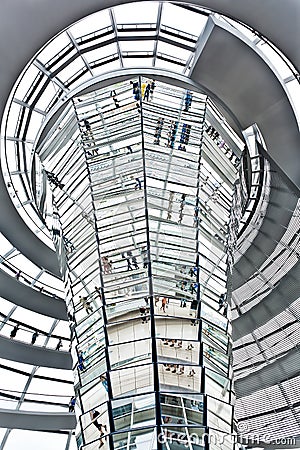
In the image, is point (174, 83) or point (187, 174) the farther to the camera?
point (174, 83)

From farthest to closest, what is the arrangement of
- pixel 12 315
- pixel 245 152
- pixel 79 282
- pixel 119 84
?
pixel 12 315, pixel 245 152, pixel 119 84, pixel 79 282

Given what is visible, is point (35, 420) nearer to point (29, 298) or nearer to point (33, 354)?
point (33, 354)

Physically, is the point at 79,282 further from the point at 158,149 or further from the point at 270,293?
the point at 270,293

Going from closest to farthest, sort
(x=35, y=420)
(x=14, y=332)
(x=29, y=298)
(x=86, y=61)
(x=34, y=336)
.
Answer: (x=86, y=61)
(x=35, y=420)
(x=29, y=298)
(x=14, y=332)
(x=34, y=336)

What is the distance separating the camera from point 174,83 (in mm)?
14391

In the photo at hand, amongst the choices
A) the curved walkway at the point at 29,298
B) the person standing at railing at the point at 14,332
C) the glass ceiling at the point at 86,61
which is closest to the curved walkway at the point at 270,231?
the glass ceiling at the point at 86,61

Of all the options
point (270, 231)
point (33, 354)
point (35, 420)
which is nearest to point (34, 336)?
point (33, 354)

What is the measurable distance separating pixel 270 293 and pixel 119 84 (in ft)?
26.7

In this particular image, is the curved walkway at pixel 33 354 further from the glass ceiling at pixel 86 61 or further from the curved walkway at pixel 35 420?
the glass ceiling at pixel 86 61

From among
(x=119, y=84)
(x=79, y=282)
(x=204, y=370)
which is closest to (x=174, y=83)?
(x=119, y=84)

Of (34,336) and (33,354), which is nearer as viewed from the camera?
(33,354)

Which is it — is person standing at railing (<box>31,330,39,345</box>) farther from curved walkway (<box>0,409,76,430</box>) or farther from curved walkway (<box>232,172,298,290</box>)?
curved walkway (<box>232,172,298,290</box>)

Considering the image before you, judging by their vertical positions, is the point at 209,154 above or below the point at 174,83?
below

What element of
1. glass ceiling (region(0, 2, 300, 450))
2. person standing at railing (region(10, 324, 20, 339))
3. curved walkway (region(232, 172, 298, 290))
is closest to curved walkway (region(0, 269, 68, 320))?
person standing at railing (region(10, 324, 20, 339))
